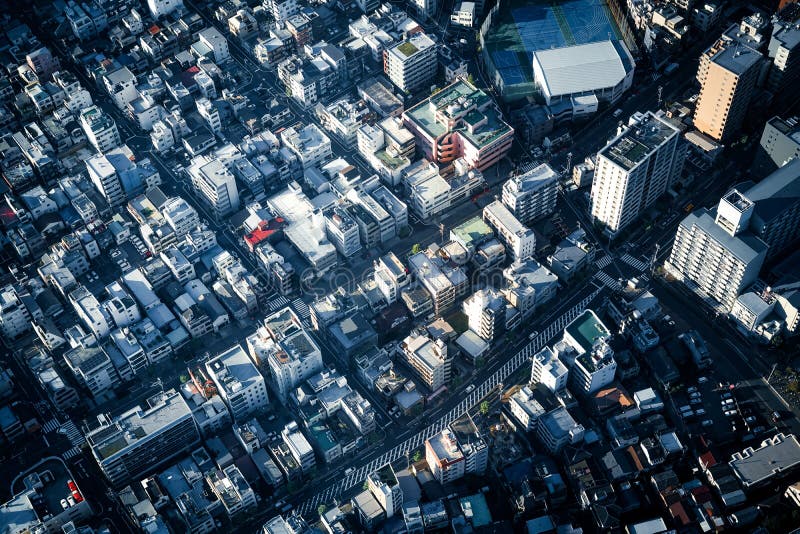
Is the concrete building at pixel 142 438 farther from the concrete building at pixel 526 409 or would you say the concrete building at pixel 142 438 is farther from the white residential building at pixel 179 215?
the concrete building at pixel 526 409

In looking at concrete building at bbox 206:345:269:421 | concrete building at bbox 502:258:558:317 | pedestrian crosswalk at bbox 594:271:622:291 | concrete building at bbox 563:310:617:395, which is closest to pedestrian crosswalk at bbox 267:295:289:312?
concrete building at bbox 206:345:269:421

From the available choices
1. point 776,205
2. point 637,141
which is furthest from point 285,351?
point 776,205

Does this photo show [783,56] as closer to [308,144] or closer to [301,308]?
[308,144]

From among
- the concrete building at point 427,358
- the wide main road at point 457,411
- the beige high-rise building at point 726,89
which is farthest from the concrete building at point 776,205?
the concrete building at point 427,358

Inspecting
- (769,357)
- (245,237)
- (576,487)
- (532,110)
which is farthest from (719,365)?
(245,237)

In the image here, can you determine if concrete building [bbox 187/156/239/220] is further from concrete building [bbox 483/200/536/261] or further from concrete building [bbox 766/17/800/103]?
concrete building [bbox 766/17/800/103]

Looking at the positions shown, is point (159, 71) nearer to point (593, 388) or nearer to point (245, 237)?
point (245, 237)
